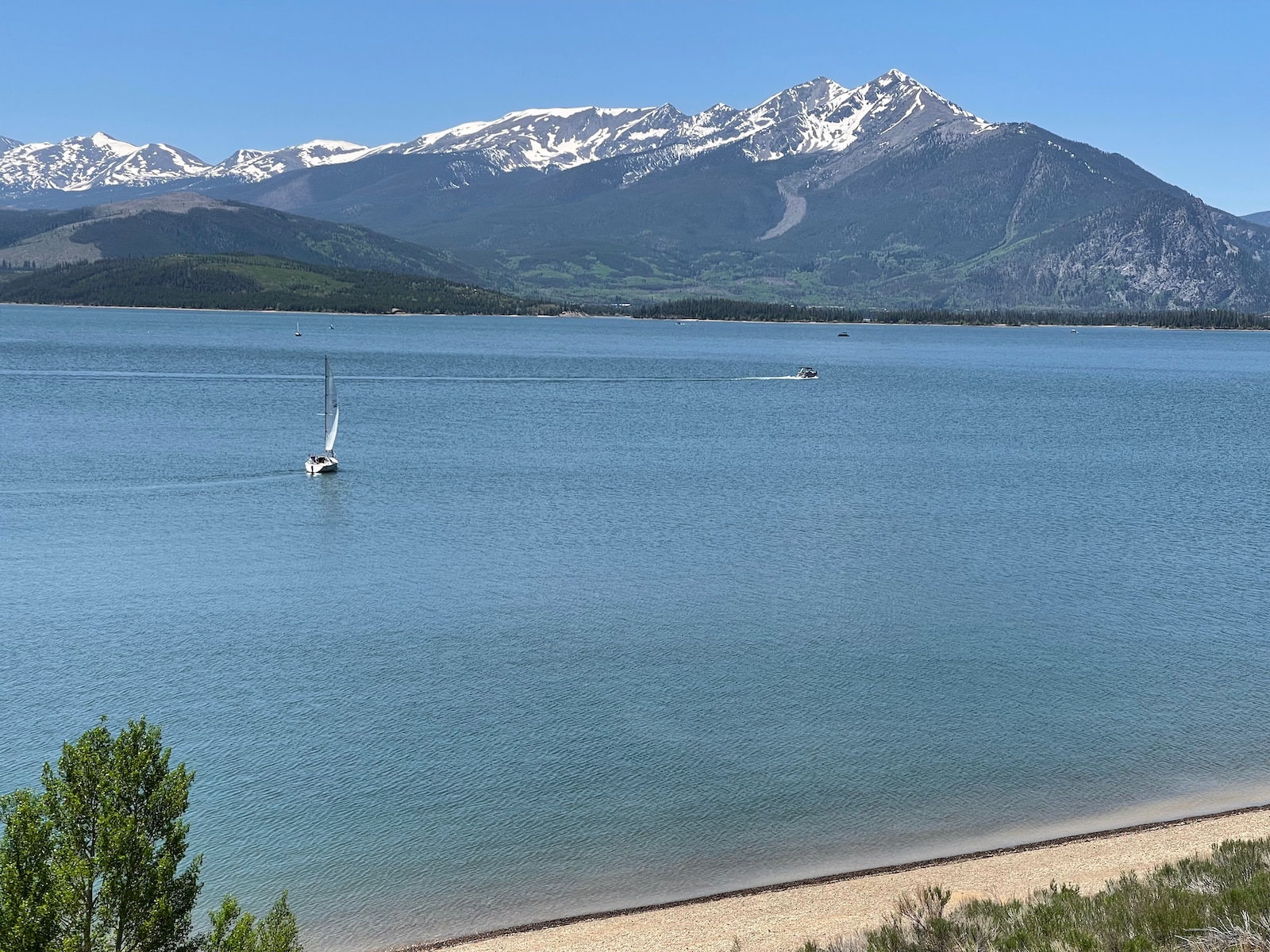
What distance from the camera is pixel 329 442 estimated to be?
83062mm

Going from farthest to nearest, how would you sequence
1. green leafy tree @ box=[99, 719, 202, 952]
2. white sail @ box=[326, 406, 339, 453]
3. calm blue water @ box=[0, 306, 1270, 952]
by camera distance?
white sail @ box=[326, 406, 339, 453] → calm blue water @ box=[0, 306, 1270, 952] → green leafy tree @ box=[99, 719, 202, 952]

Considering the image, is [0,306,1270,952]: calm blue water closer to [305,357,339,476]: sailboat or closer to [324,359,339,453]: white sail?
[305,357,339,476]: sailboat

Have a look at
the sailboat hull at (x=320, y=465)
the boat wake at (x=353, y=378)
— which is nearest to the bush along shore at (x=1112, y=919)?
the sailboat hull at (x=320, y=465)

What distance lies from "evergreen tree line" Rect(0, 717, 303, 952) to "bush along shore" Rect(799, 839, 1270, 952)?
31.3 ft

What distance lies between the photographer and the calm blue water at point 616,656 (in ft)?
89.1

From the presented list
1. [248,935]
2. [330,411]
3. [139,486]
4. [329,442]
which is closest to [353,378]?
[330,411]

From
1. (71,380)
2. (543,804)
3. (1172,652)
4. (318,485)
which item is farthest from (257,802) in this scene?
(71,380)

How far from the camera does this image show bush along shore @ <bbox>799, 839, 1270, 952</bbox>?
16.7 m

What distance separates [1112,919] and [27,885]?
50.8 ft

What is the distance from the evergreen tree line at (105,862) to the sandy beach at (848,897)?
20.5 ft

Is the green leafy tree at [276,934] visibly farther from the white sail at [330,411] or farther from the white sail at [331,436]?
the white sail at [330,411]

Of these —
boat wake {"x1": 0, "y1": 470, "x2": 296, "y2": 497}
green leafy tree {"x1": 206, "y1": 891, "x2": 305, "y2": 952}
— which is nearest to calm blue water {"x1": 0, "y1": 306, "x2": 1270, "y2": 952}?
boat wake {"x1": 0, "y1": 470, "x2": 296, "y2": 497}

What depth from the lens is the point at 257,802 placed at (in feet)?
93.6

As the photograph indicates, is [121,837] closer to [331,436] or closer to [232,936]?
[232,936]
